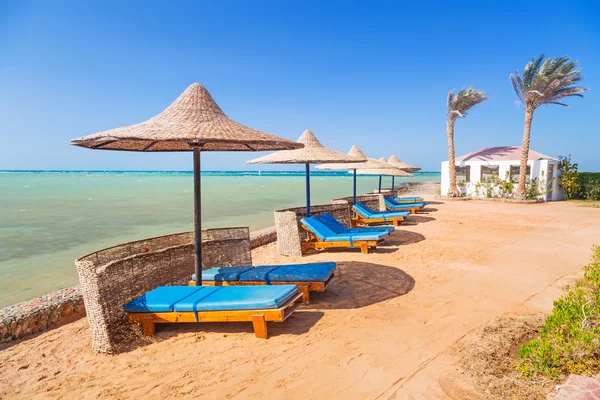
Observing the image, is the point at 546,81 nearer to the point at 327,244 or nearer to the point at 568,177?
the point at 568,177

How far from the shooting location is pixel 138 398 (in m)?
2.82

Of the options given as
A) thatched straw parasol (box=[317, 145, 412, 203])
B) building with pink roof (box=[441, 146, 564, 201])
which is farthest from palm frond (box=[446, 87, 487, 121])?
thatched straw parasol (box=[317, 145, 412, 203])

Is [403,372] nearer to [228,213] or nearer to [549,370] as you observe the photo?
[549,370]

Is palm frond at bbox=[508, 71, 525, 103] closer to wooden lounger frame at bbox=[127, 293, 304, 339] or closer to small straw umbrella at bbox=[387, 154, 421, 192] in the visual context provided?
small straw umbrella at bbox=[387, 154, 421, 192]

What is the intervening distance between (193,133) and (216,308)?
1.91 meters

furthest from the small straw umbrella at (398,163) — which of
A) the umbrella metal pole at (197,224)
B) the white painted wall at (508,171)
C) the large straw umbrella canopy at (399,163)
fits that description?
the umbrella metal pole at (197,224)

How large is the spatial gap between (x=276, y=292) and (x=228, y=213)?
14240 mm

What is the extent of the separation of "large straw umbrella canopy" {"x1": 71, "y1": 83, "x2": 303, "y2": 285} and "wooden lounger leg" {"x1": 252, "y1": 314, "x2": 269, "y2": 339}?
124cm

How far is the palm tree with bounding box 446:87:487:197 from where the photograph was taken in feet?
69.7

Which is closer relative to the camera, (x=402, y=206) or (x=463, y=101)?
(x=402, y=206)

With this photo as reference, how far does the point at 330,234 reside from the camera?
309 inches

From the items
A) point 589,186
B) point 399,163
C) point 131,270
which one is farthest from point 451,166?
point 131,270

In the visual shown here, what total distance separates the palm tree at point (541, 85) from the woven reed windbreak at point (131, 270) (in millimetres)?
18615

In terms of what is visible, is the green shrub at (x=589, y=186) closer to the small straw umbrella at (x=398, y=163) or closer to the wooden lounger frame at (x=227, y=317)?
the small straw umbrella at (x=398, y=163)
